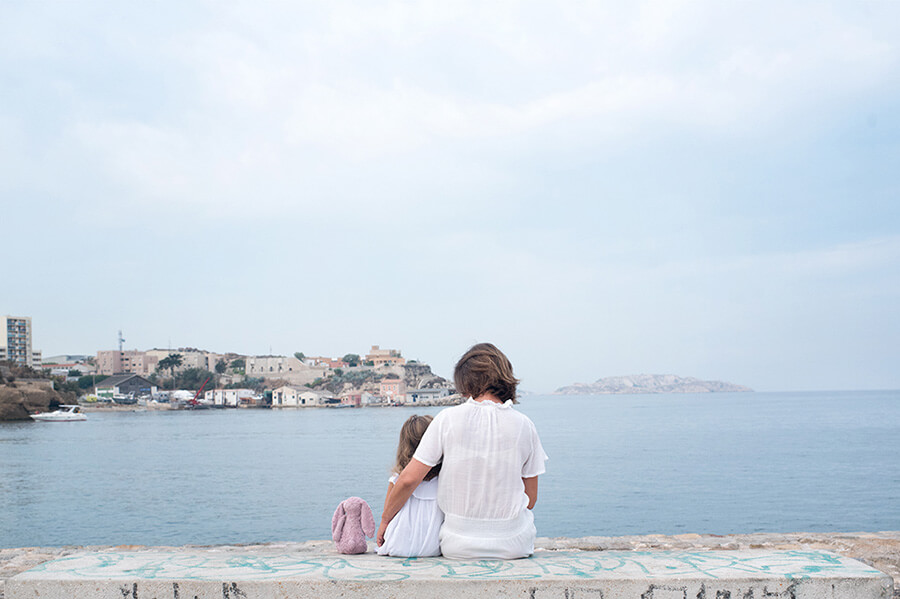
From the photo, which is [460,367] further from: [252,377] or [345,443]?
[252,377]

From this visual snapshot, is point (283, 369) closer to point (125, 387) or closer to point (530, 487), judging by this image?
point (125, 387)

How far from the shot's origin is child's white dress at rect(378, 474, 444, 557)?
3.14m

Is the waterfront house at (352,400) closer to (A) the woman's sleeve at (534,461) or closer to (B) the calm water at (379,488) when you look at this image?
(B) the calm water at (379,488)

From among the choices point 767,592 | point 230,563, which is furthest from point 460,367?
point 767,592

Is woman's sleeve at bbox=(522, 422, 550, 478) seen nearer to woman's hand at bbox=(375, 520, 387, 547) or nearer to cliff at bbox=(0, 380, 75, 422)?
woman's hand at bbox=(375, 520, 387, 547)

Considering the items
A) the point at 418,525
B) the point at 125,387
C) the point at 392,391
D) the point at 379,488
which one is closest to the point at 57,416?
the point at 125,387

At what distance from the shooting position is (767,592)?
250cm

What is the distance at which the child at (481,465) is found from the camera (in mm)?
3025

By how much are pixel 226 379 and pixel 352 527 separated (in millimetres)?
171252

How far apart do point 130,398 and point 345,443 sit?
110m

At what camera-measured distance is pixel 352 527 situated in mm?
3395

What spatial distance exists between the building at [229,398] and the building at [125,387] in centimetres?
1225

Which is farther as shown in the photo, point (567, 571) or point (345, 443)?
point (345, 443)

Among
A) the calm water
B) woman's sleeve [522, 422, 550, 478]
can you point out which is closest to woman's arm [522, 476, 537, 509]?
woman's sleeve [522, 422, 550, 478]
